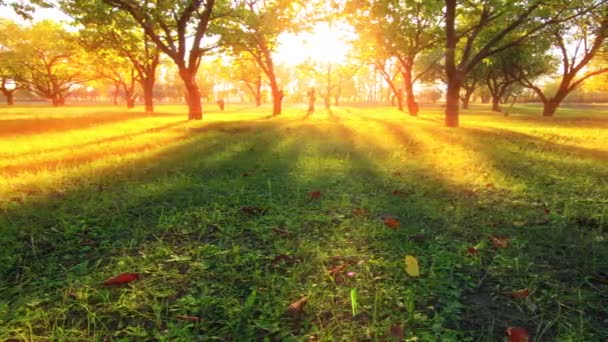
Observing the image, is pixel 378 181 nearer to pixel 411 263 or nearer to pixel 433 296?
pixel 411 263

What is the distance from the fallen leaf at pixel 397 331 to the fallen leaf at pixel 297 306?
0.52m

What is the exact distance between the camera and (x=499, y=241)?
2.67 m

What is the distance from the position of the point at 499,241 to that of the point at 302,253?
1728 millimetres

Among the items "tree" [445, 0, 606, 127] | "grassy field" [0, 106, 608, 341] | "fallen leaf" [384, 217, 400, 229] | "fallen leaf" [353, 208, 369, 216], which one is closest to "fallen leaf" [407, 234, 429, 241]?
"grassy field" [0, 106, 608, 341]

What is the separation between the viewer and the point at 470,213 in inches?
134

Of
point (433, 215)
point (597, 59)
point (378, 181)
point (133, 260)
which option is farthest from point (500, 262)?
point (597, 59)

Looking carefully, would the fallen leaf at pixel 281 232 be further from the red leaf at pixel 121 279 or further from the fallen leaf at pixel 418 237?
the red leaf at pixel 121 279

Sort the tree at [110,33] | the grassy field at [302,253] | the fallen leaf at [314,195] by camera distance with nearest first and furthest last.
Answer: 1. the grassy field at [302,253]
2. the fallen leaf at [314,195]
3. the tree at [110,33]

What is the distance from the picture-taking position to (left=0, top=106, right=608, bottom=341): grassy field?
1.76m

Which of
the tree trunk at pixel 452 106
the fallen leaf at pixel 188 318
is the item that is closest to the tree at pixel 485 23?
the tree trunk at pixel 452 106

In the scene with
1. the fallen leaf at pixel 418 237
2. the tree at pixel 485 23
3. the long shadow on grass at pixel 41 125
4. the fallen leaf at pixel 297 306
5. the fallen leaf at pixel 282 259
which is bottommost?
the fallen leaf at pixel 297 306

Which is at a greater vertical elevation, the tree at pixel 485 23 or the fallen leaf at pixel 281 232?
the tree at pixel 485 23

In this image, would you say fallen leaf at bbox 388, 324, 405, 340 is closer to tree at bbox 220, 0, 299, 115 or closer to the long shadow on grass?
the long shadow on grass

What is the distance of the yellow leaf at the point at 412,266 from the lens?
2.21m
